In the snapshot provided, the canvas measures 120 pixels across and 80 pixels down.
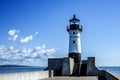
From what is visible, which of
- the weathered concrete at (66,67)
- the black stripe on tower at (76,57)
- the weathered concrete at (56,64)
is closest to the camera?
the weathered concrete at (66,67)

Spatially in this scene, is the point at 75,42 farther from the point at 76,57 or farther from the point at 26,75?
the point at 26,75

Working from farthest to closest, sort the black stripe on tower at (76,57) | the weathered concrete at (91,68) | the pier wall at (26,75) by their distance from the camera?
the black stripe on tower at (76,57) < the weathered concrete at (91,68) < the pier wall at (26,75)

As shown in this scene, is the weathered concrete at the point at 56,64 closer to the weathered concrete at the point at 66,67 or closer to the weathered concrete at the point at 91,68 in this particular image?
the weathered concrete at the point at 66,67

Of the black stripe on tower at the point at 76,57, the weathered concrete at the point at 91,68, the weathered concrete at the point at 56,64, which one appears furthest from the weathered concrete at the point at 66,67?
the black stripe on tower at the point at 76,57

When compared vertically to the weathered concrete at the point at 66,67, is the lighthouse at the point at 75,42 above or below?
above

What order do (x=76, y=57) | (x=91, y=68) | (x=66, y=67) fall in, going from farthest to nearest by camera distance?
(x=76, y=57)
(x=91, y=68)
(x=66, y=67)

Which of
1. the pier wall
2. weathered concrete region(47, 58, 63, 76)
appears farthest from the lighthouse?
the pier wall

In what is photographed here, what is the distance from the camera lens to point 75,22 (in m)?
29.3

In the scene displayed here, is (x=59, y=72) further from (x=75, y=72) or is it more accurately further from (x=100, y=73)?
(x=100, y=73)

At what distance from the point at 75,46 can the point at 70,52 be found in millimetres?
842

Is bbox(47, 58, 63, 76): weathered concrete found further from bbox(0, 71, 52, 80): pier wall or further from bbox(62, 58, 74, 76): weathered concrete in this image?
bbox(0, 71, 52, 80): pier wall

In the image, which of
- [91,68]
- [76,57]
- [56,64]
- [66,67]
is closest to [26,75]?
[66,67]

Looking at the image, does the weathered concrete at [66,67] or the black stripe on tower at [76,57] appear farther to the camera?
the black stripe on tower at [76,57]

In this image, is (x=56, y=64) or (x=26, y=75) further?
(x=56, y=64)
